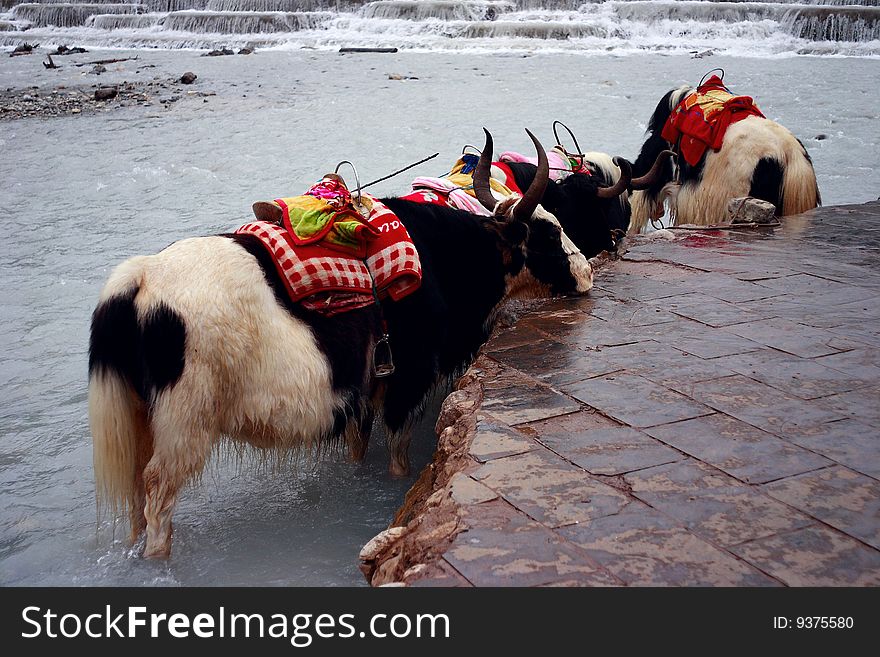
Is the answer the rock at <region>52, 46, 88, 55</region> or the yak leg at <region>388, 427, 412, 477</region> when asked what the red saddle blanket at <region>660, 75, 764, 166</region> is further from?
the rock at <region>52, 46, 88, 55</region>

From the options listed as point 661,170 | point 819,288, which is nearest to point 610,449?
point 819,288

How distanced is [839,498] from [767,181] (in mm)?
3478

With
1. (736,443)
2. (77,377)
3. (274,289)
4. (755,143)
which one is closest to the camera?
(736,443)

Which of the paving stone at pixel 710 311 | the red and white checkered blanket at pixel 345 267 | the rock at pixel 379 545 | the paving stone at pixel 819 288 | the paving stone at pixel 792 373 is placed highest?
the red and white checkered blanket at pixel 345 267

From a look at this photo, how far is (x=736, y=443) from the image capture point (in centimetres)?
238

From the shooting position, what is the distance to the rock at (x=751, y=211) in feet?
16.2

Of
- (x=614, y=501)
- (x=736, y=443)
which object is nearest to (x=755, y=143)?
(x=736, y=443)

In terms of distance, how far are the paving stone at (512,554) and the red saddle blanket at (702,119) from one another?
380cm

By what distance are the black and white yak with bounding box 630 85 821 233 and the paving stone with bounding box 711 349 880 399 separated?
247cm

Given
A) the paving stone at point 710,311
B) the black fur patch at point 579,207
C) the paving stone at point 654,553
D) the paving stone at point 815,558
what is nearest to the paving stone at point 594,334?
the paving stone at point 710,311

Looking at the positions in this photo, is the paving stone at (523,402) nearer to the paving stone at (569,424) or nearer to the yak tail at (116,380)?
the paving stone at (569,424)

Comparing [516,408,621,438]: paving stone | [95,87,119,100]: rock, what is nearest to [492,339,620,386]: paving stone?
[516,408,621,438]: paving stone

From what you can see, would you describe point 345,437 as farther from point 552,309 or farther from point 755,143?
point 755,143

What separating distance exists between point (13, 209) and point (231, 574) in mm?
6529
